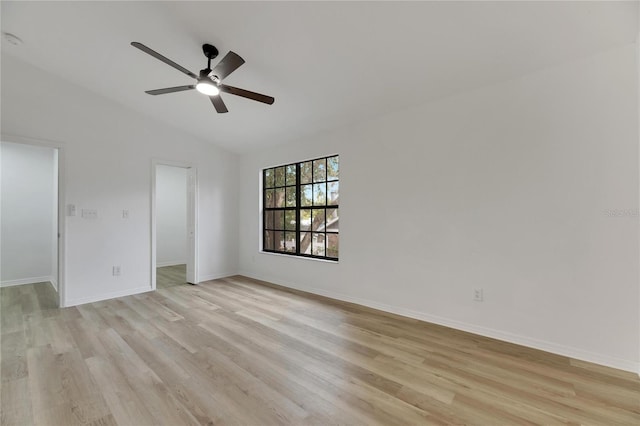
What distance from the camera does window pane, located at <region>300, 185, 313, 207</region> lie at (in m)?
4.41

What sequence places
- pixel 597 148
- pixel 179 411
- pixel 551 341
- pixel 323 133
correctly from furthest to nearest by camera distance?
pixel 323 133
pixel 551 341
pixel 597 148
pixel 179 411

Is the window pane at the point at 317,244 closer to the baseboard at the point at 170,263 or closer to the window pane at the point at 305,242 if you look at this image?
the window pane at the point at 305,242

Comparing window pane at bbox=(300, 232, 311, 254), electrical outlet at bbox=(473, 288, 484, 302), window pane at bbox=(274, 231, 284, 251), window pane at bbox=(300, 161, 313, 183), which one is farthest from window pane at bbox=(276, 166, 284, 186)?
electrical outlet at bbox=(473, 288, 484, 302)

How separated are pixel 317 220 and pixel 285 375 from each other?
8.28 feet

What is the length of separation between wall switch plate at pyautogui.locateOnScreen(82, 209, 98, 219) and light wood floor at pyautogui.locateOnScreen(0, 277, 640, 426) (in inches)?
51.8

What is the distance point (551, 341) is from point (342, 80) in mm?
3112

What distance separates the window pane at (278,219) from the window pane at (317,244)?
0.79 m

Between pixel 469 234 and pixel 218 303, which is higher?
pixel 469 234

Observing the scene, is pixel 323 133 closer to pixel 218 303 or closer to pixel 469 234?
pixel 469 234

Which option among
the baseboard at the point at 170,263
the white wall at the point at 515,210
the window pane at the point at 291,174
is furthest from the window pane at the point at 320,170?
the baseboard at the point at 170,263

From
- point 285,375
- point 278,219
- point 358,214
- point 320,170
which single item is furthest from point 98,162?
point 285,375

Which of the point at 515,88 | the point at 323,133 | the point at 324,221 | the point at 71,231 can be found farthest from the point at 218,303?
the point at 515,88

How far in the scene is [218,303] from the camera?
12.2ft

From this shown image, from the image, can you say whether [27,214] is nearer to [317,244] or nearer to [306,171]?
[306,171]
